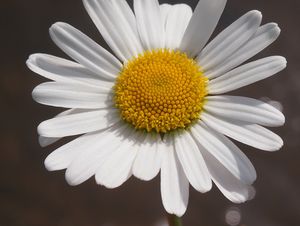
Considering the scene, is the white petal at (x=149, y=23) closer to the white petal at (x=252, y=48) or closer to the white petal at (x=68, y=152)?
the white petal at (x=252, y=48)

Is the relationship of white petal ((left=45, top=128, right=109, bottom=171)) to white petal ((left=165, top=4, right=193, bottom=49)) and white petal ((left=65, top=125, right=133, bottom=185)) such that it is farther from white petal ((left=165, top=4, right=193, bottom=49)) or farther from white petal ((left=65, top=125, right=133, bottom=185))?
white petal ((left=165, top=4, right=193, bottom=49))

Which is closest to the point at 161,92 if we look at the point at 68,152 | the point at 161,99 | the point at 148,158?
the point at 161,99

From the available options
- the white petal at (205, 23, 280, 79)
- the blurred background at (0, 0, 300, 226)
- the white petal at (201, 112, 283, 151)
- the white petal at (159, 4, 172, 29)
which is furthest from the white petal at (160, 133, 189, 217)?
the blurred background at (0, 0, 300, 226)

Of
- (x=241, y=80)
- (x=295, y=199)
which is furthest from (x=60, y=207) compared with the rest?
(x=241, y=80)

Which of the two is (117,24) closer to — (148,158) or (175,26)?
(175,26)

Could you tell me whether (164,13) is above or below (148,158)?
above
